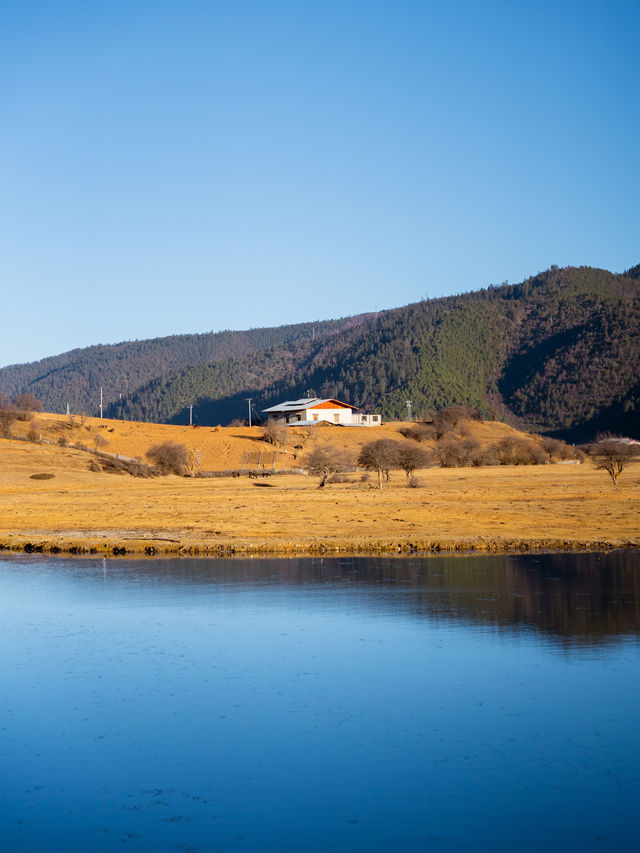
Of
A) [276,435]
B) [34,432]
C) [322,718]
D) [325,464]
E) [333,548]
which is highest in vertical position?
[34,432]

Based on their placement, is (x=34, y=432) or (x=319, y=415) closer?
(x=34, y=432)

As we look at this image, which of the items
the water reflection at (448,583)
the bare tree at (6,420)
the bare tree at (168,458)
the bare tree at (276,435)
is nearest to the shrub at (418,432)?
the bare tree at (276,435)

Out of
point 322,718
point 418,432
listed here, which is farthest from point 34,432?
point 322,718

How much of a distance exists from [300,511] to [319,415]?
72.6 meters

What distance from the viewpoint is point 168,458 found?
69688mm

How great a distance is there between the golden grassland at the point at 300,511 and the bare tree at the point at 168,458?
5310 millimetres

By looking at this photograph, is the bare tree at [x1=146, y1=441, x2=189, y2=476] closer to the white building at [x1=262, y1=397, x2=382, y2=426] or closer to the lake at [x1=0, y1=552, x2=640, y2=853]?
the white building at [x1=262, y1=397, x2=382, y2=426]

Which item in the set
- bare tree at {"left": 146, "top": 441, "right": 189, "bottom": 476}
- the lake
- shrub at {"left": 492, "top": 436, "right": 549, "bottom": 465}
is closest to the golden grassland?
bare tree at {"left": 146, "top": 441, "right": 189, "bottom": 476}

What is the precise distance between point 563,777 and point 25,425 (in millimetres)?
75257

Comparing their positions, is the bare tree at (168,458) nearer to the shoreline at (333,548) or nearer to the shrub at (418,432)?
the shrub at (418,432)

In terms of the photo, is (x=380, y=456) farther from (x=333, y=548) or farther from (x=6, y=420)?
(x=6, y=420)

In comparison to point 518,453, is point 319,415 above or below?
above

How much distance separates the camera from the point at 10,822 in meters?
9.86

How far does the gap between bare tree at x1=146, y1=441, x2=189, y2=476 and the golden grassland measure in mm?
5310
